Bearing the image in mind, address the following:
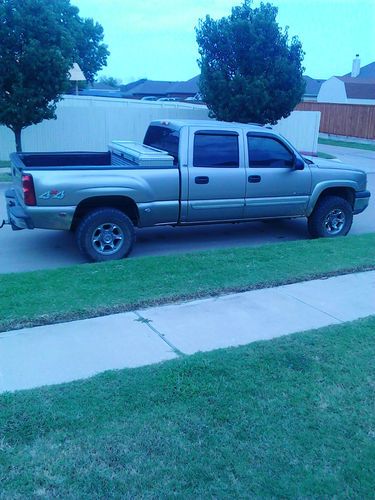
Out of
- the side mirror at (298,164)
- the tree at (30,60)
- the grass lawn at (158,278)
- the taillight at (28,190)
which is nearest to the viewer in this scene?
the grass lawn at (158,278)

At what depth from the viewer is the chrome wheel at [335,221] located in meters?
8.61

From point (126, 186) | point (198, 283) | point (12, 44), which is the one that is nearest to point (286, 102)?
point (12, 44)

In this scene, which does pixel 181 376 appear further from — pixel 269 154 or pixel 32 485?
pixel 269 154

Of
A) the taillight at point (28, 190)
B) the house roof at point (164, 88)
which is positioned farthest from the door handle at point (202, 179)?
the house roof at point (164, 88)

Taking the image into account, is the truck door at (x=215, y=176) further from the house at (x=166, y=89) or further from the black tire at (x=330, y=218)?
the house at (x=166, y=89)

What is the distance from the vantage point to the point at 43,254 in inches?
289

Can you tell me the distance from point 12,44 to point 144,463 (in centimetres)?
1209

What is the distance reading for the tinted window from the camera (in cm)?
745

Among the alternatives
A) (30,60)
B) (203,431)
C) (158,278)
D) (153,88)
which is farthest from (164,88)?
(203,431)

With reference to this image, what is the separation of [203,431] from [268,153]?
5504mm

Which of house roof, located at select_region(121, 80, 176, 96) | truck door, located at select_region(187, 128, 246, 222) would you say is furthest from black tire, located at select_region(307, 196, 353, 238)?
house roof, located at select_region(121, 80, 176, 96)

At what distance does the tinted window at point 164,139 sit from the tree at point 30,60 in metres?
5.85

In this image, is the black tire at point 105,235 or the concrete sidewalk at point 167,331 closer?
the concrete sidewalk at point 167,331

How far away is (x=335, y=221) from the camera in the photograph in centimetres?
869
